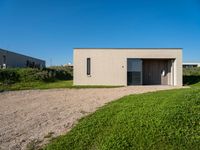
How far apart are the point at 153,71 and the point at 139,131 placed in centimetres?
1740

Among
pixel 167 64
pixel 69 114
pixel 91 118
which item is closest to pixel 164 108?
pixel 91 118

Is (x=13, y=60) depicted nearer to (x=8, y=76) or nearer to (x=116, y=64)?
(x=8, y=76)

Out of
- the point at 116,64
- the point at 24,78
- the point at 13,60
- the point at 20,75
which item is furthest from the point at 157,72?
the point at 13,60

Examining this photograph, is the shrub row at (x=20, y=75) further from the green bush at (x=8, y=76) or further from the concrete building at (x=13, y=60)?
the concrete building at (x=13, y=60)

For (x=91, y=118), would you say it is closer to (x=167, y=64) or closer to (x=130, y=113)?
(x=130, y=113)

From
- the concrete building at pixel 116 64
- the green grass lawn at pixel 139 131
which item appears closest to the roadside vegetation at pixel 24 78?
the concrete building at pixel 116 64

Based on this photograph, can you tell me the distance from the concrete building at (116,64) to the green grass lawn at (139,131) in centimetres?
1319

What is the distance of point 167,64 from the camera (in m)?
21.3

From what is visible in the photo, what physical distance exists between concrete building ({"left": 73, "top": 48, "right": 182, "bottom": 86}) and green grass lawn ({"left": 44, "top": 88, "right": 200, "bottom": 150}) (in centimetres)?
1319

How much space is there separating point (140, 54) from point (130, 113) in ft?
46.7

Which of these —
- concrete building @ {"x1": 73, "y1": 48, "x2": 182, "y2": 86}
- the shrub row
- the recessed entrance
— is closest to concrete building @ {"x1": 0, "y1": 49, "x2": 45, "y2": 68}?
the shrub row

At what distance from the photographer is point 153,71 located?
71.1ft

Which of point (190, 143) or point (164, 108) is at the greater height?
point (164, 108)

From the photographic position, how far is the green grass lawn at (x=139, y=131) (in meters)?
4.41
